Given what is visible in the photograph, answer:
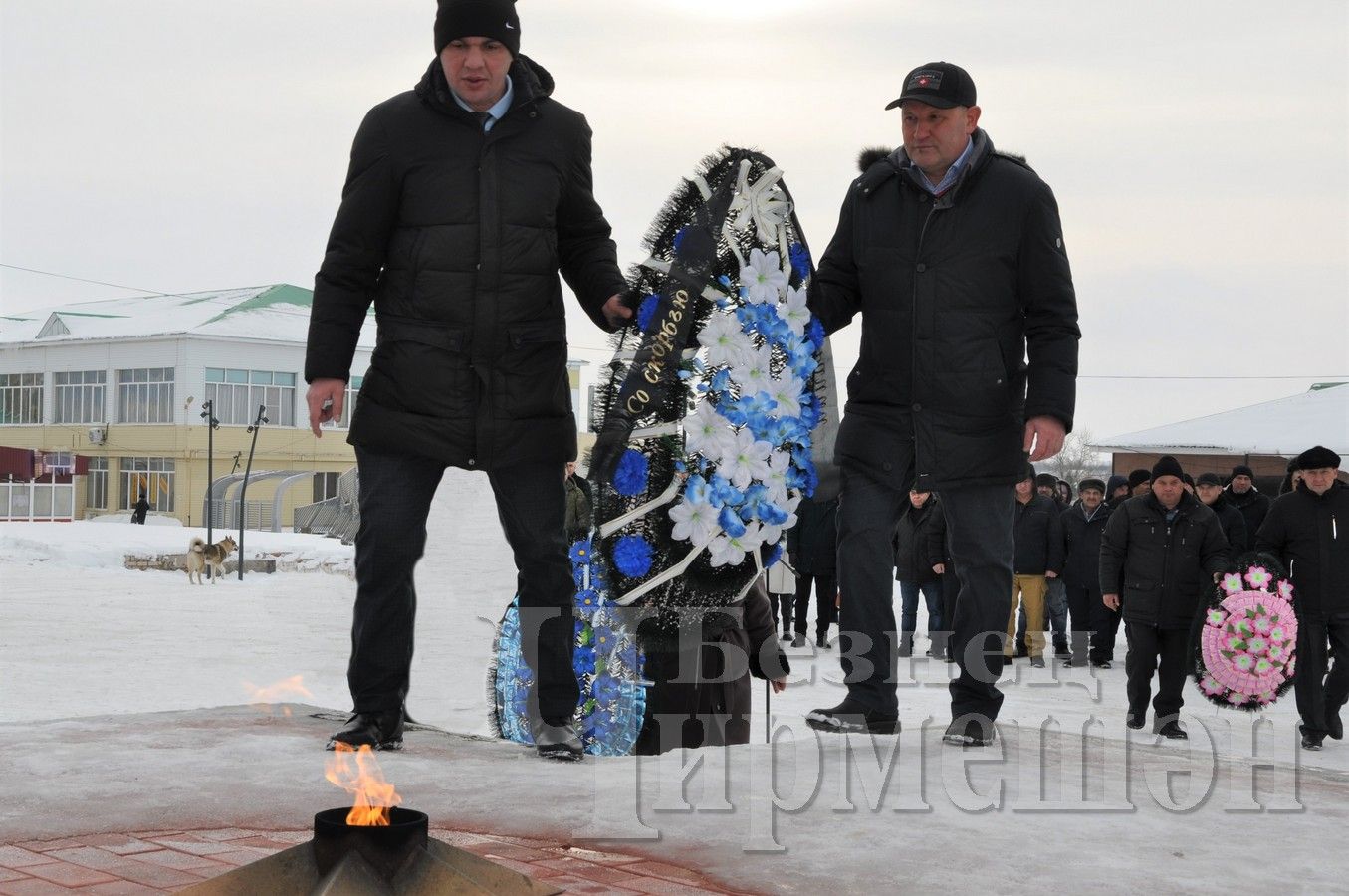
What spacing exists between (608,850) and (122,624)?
12904mm

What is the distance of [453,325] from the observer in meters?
3.94

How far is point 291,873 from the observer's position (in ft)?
7.72

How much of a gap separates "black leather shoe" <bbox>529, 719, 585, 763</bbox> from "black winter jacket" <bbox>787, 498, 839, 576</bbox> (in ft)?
32.2

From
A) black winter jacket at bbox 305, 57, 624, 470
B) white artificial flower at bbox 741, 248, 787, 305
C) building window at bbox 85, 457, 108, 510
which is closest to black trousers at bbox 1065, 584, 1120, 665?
white artificial flower at bbox 741, 248, 787, 305

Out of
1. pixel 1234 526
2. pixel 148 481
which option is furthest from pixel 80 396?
pixel 1234 526

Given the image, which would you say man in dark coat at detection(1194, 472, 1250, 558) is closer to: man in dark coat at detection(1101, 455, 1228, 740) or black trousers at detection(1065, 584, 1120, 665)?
black trousers at detection(1065, 584, 1120, 665)

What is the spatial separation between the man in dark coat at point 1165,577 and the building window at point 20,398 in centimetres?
5898

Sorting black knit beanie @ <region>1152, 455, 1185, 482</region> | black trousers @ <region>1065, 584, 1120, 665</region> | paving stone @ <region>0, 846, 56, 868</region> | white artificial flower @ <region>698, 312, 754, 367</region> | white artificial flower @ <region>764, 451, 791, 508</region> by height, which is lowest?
black trousers @ <region>1065, 584, 1120, 665</region>

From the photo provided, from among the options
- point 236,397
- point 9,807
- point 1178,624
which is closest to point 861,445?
point 9,807

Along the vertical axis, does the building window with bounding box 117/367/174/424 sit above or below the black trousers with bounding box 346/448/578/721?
above

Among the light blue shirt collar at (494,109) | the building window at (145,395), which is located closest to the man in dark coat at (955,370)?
the light blue shirt collar at (494,109)

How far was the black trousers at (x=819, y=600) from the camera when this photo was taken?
14062mm

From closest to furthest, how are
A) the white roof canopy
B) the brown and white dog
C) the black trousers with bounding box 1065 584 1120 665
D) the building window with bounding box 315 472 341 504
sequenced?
the black trousers with bounding box 1065 584 1120 665 → the brown and white dog → the white roof canopy → the building window with bounding box 315 472 341 504

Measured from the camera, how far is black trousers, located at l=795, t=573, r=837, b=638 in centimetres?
1406
